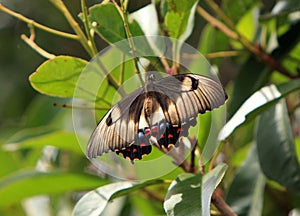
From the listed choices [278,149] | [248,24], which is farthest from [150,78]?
[248,24]

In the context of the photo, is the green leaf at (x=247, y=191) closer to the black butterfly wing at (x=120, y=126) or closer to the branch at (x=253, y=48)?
the branch at (x=253, y=48)

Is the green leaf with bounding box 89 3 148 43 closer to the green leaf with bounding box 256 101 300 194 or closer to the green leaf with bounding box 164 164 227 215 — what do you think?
the green leaf with bounding box 164 164 227 215

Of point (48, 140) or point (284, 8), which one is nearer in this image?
point (284, 8)

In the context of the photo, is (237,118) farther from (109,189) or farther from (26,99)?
(26,99)

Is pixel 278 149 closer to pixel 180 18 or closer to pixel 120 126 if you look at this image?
pixel 180 18

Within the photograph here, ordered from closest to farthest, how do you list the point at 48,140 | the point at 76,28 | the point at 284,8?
the point at 76,28, the point at 284,8, the point at 48,140

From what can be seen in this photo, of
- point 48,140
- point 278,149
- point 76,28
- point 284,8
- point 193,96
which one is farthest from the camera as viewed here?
point 48,140

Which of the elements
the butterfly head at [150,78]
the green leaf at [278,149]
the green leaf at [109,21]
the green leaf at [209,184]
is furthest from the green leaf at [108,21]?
the green leaf at [278,149]

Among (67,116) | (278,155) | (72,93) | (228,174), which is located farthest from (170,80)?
(67,116)

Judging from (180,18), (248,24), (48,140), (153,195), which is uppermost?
(180,18)
